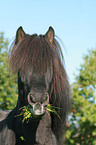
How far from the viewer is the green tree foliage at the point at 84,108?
1612 cm

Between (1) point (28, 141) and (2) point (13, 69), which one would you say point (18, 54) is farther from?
(1) point (28, 141)

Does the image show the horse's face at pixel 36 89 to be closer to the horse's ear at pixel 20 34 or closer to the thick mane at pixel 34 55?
the thick mane at pixel 34 55

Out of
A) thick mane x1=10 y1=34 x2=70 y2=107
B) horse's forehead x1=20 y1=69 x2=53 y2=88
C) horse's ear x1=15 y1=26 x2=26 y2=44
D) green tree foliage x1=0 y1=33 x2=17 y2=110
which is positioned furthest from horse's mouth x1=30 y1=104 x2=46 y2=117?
green tree foliage x1=0 y1=33 x2=17 y2=110

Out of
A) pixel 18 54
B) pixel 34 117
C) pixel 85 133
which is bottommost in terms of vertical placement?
pixel 85 133

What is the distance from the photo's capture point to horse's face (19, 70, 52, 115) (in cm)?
283

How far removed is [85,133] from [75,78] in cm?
411

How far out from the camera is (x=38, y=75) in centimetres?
307

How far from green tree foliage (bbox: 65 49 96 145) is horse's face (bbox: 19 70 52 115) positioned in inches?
517

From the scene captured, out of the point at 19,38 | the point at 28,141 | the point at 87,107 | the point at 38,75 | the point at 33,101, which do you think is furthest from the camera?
the point at 87,107

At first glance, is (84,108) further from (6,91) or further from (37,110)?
(37,110)

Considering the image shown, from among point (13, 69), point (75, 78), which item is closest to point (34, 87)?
point (13, 69)

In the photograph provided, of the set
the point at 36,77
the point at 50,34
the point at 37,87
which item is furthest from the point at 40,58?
the point at 50,34

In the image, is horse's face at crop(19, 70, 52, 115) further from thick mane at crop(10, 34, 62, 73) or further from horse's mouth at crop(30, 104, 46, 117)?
thick mane at crop(10, 34, 62, 73)

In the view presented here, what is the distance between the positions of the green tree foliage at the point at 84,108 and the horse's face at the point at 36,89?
13131 millimetres
